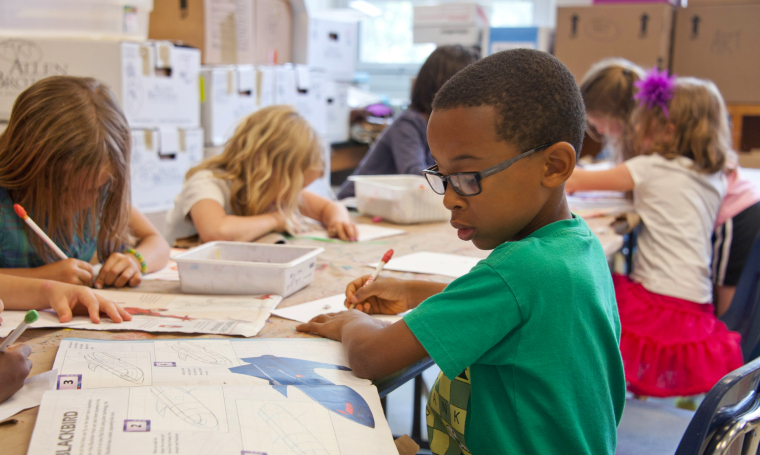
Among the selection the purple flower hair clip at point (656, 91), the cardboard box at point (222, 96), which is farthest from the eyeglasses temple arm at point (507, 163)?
the cardboard box at point (222, 96)

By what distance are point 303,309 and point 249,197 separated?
658mm

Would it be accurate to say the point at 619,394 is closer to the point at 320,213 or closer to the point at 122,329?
the point at 122,329

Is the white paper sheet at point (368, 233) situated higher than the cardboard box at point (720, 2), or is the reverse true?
the cardboard box at point (720, 2)

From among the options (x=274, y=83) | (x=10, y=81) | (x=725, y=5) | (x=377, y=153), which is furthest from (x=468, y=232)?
(x=725, y=5)

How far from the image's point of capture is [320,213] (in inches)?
68.6

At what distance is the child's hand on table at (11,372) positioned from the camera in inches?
24.2

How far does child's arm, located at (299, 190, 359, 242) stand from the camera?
1.53m

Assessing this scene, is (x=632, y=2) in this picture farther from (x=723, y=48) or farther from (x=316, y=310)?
(x=316, y=310)

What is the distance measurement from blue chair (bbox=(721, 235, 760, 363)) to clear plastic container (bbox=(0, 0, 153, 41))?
7.16ft

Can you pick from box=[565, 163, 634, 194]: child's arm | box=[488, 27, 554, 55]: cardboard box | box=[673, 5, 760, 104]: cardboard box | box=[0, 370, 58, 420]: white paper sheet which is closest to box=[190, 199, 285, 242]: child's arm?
box=[0, 370, 58, 420]: white paper sheet

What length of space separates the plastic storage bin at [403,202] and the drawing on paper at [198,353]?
985 millimetres

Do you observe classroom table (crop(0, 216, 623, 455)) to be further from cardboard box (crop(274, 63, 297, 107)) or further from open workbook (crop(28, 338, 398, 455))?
cardboard box (crop(274, 63, 297, 107))

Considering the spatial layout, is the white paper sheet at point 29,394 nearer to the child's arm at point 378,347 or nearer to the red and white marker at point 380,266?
the child's arm at point 378,347

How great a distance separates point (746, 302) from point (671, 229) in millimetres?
303
